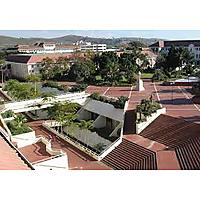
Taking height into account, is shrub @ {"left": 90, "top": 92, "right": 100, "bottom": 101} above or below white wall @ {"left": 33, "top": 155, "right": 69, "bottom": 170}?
above

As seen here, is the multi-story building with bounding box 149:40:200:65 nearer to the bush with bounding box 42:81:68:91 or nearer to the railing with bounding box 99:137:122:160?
the bush with bounding box 42:81:68:91

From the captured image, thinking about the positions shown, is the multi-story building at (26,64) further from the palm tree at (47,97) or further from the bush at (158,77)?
the palm tree at (47,97)

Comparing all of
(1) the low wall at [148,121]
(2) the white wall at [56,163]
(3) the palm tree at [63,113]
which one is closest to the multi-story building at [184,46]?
(3) the palm tree at [63,113]

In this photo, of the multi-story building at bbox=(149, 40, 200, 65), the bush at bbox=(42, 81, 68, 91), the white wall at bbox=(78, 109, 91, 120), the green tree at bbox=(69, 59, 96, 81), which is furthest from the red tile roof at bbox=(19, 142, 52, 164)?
the multi-story building at bbox=(149, 40, 200, 65)

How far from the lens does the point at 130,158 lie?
5.42 m

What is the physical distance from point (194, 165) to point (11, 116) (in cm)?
422

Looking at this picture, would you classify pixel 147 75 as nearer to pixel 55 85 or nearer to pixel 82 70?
pixel 82 70

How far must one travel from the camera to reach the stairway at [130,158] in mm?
5055

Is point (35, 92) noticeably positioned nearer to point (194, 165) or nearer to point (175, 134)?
point (175, 134)

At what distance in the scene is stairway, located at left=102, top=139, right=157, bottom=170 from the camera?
5.05 metres

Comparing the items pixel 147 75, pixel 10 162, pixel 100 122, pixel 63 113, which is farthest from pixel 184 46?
pixel 10 162
